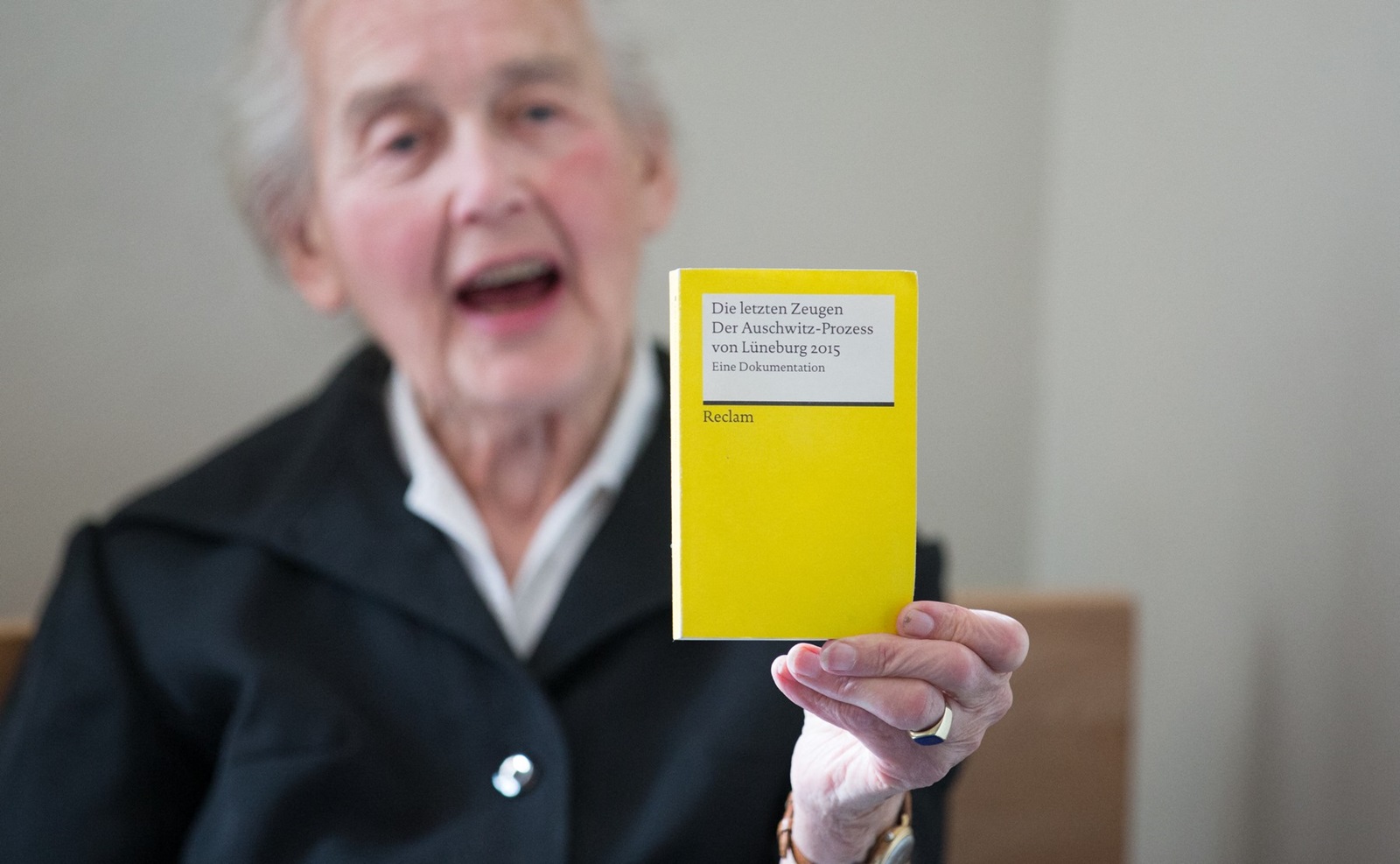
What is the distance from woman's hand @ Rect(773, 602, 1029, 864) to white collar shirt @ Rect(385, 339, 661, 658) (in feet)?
1.39

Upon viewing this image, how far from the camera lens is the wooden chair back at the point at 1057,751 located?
50.9 inches

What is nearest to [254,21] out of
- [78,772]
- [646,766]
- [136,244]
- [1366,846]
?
[136,244]

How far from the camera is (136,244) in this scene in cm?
148

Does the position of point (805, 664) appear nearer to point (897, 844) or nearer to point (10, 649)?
Result: point (897, 844)

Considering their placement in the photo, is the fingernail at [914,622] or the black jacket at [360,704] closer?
the fingernail at [914,622]

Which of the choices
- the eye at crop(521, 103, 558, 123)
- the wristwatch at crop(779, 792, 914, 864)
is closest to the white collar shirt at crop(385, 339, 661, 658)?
the eye at crop(521, 103, 558, 123)

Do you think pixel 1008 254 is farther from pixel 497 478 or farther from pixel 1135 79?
pixel 497 478

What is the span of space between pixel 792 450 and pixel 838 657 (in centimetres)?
11

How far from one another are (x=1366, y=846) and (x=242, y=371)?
137 cm

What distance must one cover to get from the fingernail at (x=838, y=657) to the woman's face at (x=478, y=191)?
52cm

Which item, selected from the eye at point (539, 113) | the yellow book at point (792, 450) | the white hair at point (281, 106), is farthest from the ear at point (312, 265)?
the yellow book at point (792, 450)

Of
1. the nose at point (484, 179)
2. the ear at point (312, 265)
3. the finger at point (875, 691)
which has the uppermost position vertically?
the nose at point (484, 179)

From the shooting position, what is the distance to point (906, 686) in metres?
0.62

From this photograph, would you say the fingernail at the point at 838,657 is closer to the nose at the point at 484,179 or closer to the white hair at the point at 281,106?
the nose at the point at 484,179
